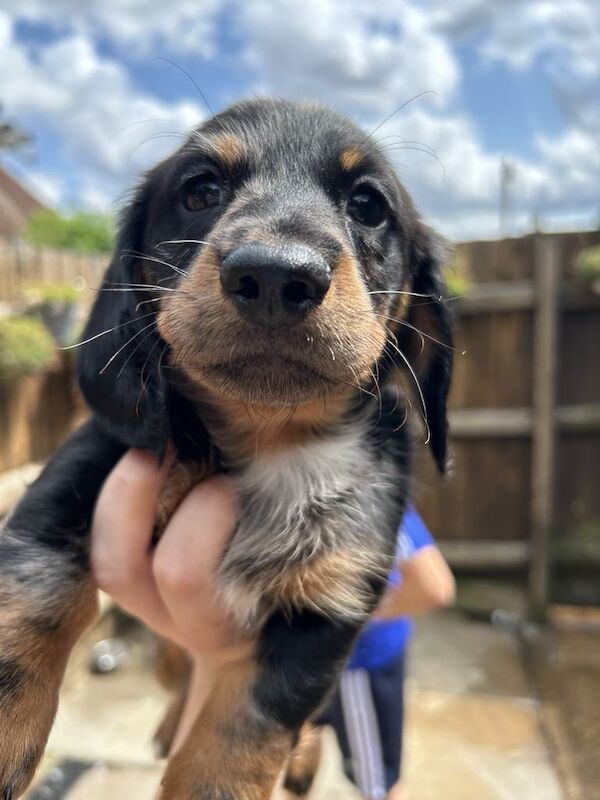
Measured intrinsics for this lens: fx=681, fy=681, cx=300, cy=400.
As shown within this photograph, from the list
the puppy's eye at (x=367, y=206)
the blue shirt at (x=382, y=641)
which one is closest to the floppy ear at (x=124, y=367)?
the puppy's eye at (x=367, y=206)

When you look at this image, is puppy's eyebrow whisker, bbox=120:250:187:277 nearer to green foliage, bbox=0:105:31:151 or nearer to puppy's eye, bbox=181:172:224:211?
puppy's eye, bbox=181:172:224:211

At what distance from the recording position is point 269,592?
1.43 m

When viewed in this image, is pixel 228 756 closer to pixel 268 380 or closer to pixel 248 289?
pixel 268 380

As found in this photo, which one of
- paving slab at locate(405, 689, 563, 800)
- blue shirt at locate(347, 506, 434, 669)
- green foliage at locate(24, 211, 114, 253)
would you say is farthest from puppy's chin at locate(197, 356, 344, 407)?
green foliage at locate(24, 211, 114, 253)

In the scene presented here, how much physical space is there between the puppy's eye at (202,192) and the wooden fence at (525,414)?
381 cm

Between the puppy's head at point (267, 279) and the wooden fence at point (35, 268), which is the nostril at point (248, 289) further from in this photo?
the wooden fence at point (35, 268)

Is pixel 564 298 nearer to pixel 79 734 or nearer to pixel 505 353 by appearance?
pixel 505 353

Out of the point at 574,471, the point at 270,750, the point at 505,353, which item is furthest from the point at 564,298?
the point at 270,750

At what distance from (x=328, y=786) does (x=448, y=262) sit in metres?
2.80

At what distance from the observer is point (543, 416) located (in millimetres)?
5164

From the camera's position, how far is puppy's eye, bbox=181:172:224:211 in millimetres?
1541

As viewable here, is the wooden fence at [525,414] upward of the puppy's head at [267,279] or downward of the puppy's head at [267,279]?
downward

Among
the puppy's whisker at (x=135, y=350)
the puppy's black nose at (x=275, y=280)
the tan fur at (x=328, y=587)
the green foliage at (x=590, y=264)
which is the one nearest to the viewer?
the puppy's black nose at (x=275, y=280)

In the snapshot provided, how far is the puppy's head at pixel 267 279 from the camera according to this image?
1166 millimetres
